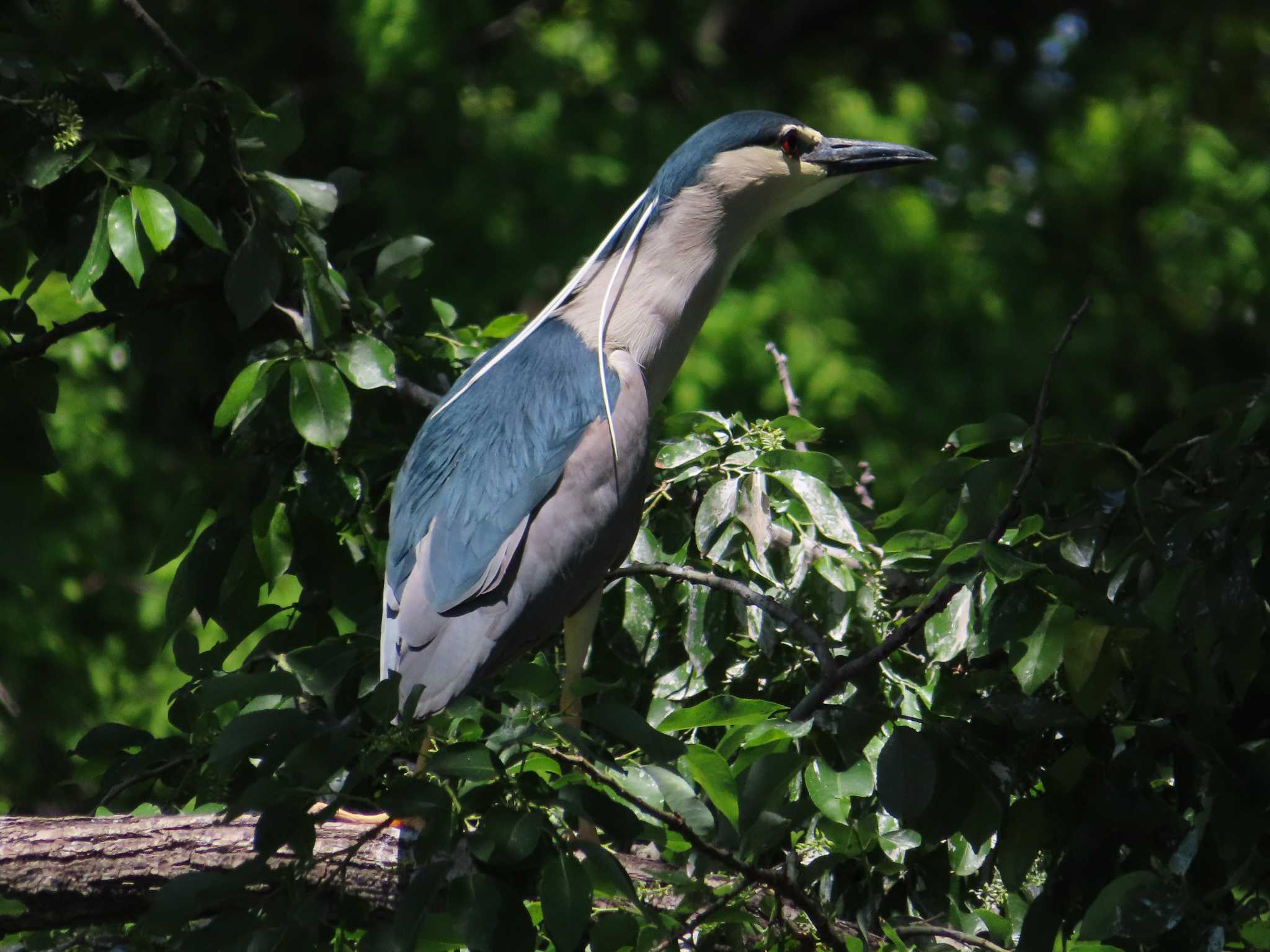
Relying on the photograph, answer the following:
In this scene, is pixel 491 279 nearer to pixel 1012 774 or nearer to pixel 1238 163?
pixel 1238 163

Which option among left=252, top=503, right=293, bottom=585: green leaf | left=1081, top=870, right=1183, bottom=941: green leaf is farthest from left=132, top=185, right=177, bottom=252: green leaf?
left=1081, top=870, right=1183, bottom=941: green leaf

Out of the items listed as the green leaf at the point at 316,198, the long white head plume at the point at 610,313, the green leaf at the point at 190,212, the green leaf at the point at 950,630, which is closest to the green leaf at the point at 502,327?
the long white head plume at the point at 610,313

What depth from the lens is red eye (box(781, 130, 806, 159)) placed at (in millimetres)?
2275

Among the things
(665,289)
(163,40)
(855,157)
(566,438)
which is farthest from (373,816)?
(855,157)

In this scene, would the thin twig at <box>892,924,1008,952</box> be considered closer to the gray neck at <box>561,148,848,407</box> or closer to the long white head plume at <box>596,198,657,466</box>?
the long white head plume at <box>596,198,657,466</box>

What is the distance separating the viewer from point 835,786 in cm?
142

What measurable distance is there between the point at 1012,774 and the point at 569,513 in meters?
0.71

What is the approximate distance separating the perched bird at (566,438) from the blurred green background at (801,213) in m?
1.79

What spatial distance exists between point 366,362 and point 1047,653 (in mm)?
1004

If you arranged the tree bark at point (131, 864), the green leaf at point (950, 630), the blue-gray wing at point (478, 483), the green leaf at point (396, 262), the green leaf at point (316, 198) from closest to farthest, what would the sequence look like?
the tree bark at point (131, 864)
the green leaf at point (950, 630)
the blue-gray wing at point (478, 483)
the green leaf at point (316, 198)
the green leaf at point (396, 262)

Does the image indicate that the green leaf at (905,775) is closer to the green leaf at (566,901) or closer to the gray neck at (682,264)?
the green leaf at (566,901)

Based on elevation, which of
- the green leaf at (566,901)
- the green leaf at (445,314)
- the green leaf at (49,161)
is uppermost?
the green leaf at (49,161)

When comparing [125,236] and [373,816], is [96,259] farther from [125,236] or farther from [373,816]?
[373,816]

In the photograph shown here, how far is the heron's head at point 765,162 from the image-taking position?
2.22 meters
